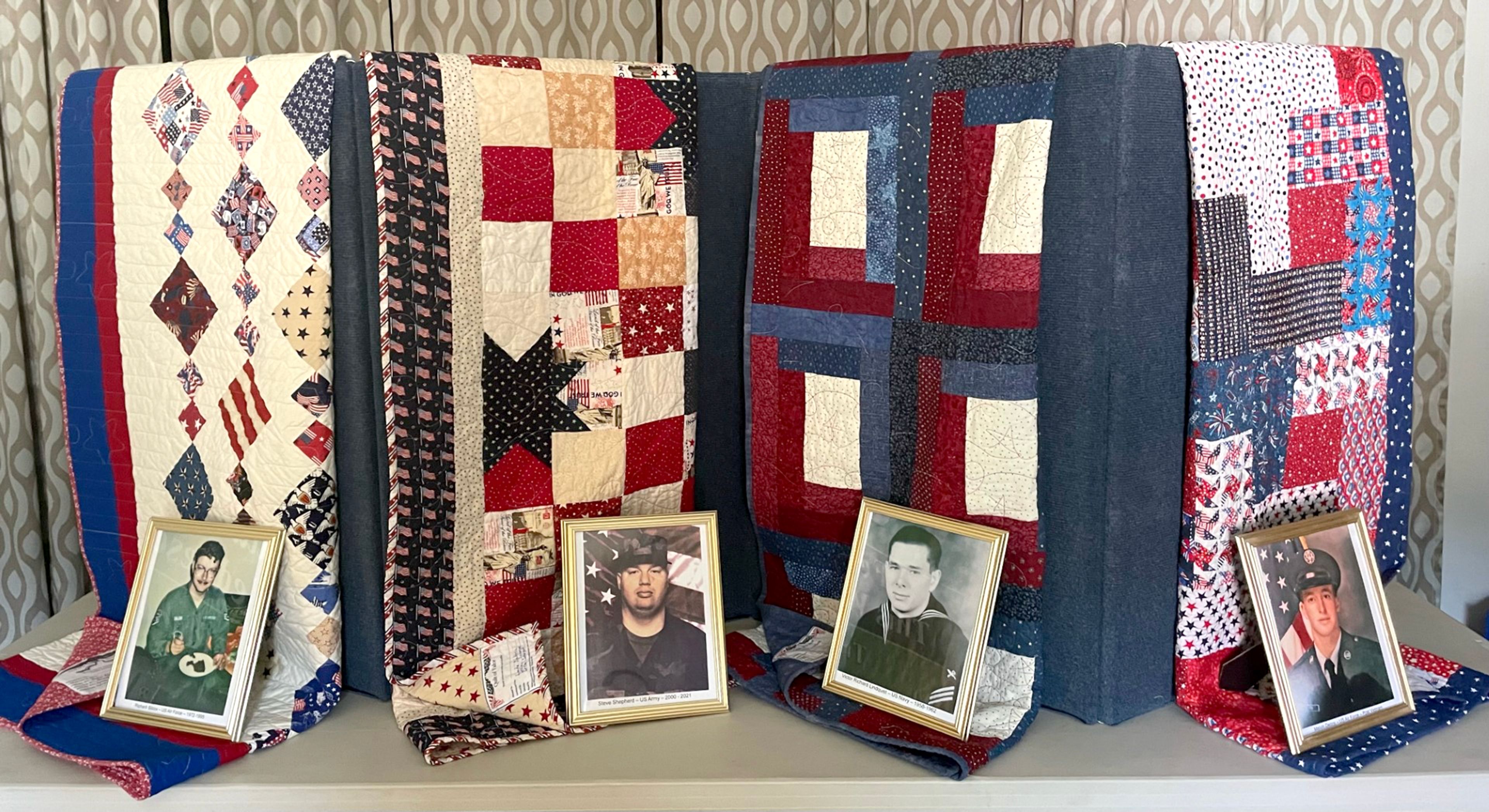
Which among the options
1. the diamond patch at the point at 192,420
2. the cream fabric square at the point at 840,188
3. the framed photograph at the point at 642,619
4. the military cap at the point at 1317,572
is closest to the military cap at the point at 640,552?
the framed photograph at the point at 642,619

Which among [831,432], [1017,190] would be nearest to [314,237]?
[831,432]

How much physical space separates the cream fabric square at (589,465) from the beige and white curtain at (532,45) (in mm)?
894

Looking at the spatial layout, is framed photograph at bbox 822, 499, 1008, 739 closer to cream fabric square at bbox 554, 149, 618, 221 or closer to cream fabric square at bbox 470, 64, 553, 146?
cream fabric square at bbox 554, 149, 618, 221

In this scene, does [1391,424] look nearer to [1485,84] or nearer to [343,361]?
[1485,84]

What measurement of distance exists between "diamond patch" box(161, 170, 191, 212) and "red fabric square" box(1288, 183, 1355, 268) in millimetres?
1368

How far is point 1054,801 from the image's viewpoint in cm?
131

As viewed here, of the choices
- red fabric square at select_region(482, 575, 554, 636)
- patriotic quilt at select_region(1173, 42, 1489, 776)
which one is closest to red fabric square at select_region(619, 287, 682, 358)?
red fabric square at select_region(482, 575, 554, 636)

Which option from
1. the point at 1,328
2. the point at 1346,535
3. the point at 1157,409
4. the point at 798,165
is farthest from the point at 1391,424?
the point at 1,328

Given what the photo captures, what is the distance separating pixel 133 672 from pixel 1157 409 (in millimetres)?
1294

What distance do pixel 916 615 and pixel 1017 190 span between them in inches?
20.9

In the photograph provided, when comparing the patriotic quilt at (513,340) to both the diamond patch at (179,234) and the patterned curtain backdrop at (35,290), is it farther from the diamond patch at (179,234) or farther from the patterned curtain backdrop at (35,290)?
the patterned curtain backdrop at (35,290)

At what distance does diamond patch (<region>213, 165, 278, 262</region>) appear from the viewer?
141cm

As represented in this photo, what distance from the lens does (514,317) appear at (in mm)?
1485

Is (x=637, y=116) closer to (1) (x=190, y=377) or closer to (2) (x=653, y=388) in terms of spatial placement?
(2) (x=653, y=388)
